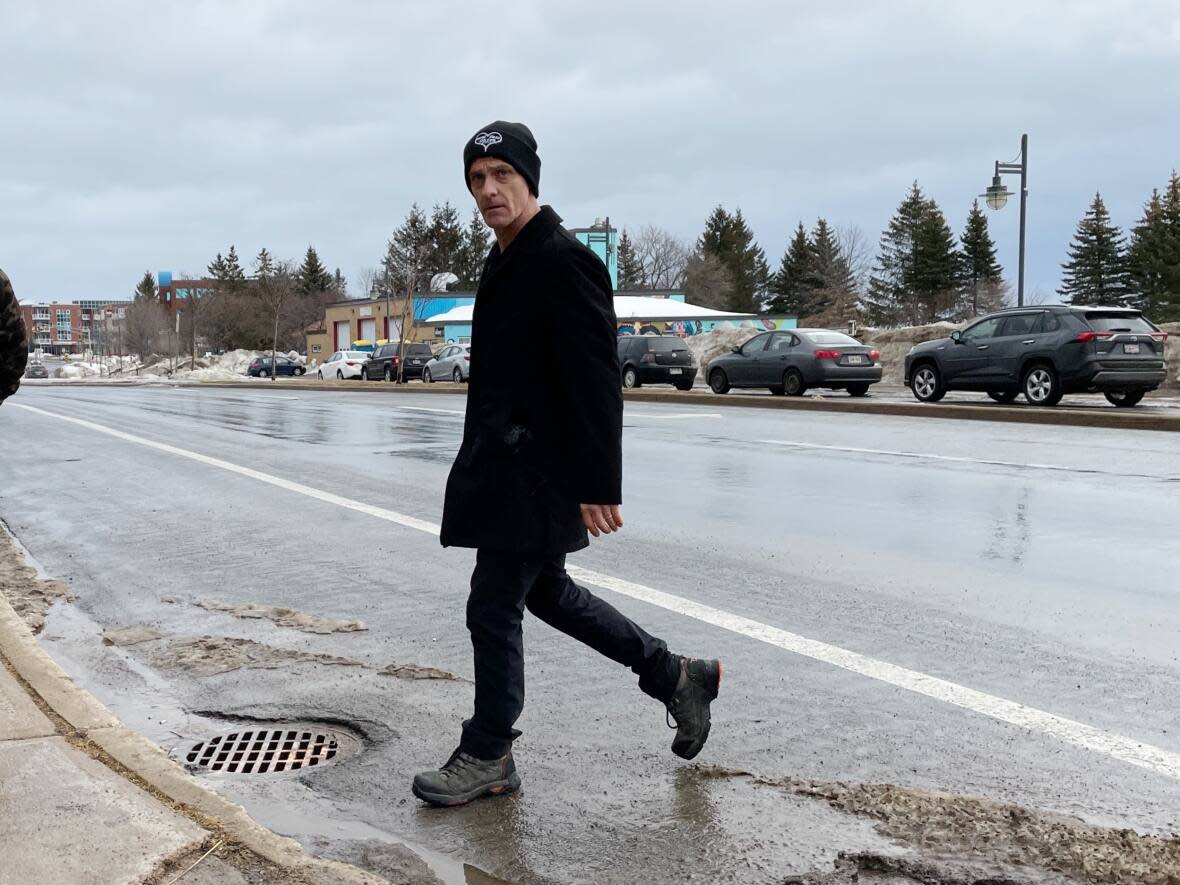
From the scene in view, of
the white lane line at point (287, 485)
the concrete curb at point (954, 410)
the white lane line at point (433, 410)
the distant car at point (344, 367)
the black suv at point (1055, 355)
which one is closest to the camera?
the white lane line at point (287, 485)

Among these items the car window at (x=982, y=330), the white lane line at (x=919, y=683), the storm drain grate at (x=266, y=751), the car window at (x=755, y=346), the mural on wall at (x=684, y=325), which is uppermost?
the mural on wall at (x=684, y=325)

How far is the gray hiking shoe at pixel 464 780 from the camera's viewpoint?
3414 millimetres

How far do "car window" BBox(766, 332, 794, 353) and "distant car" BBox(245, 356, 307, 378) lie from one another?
47664 millimetres

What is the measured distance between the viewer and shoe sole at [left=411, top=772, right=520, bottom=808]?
3.41 metres

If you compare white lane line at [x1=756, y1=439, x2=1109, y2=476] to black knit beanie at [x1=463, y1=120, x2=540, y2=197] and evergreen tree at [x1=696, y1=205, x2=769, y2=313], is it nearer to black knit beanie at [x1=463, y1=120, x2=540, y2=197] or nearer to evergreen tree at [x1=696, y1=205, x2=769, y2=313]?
black knit beanie at [x1=463, y1=120, x2=540, y2=197]

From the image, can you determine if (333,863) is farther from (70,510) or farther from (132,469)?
(132,469)

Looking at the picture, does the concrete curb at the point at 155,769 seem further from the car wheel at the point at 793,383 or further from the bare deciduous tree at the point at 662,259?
the bare deciduous tree at the point at 662,259

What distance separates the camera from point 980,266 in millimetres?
92000

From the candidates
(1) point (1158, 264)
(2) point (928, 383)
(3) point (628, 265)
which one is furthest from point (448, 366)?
(3) point (628, 265)

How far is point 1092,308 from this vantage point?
19.2m

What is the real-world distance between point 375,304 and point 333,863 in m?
84.8

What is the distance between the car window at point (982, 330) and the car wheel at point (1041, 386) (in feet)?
3.88

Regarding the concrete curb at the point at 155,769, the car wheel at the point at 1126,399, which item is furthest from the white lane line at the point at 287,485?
the car wheel at the point at 1126,399

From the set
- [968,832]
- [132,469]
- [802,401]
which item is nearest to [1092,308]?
[802,401]
